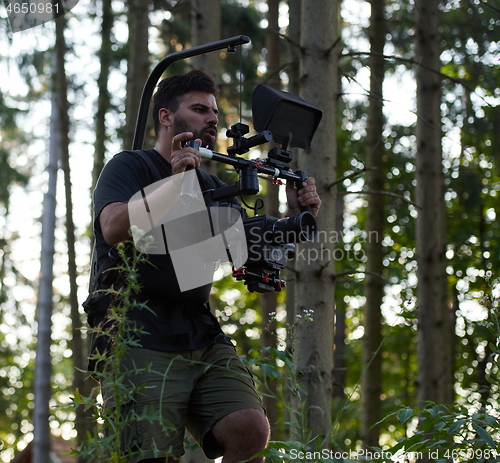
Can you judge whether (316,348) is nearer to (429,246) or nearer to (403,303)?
(403,303)

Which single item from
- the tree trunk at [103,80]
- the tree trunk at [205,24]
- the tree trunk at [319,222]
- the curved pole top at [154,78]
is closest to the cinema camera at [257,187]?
the curved pole top at [154,78]

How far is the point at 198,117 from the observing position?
3559mm

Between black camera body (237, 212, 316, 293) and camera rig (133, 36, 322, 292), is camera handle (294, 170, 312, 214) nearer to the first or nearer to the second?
camera rig (133, 36, 322, 292)

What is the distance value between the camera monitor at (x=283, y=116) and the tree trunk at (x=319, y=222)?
4.16 ft

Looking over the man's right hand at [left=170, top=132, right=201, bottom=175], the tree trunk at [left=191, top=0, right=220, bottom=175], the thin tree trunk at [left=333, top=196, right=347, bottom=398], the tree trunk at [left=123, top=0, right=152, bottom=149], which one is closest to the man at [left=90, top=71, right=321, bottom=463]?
the man's right hand at [left=170, top=132, right=201, bottom=175]

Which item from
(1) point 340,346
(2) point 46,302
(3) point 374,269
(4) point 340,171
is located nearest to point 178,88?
(2) point 46,302

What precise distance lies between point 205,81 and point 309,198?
2.86 feet

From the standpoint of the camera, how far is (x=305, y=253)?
4.83 meters

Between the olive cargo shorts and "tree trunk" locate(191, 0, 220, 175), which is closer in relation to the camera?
the olive cargo shorts

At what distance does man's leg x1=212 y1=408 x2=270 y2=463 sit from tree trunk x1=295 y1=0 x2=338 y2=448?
4.54 ft

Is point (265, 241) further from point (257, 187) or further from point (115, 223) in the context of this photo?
point (115, 223)

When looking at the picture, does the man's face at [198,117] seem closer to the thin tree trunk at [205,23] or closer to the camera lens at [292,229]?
the camera lens at [292,229]

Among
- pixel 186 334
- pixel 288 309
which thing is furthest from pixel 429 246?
pixel 186 334

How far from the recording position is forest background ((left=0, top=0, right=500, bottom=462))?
4.93 meters
